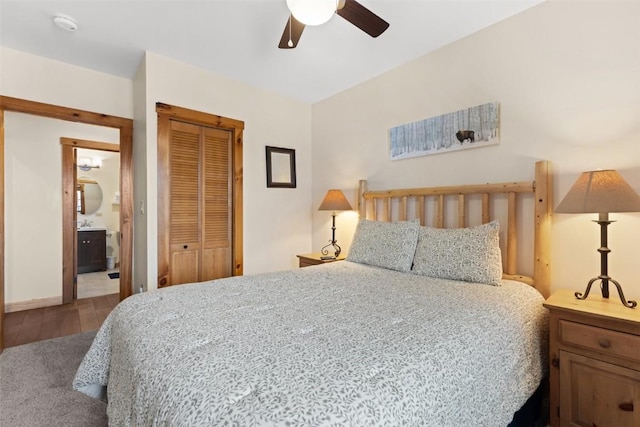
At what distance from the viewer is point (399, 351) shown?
99 centimetres

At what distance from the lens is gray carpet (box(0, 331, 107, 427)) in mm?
1716

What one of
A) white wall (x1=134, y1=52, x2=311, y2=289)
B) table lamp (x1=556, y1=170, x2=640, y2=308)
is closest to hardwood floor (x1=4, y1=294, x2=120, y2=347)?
white wall (x1=134, y1=52, x2=311, y2=289)

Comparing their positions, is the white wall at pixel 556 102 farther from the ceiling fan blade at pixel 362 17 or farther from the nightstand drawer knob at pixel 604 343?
the ceiling fan blade at pixel 362 17

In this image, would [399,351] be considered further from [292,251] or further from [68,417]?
[292,251]

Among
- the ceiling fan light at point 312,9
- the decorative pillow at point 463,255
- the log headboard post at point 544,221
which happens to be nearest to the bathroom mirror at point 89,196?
the ceiling fan light at point 312,9

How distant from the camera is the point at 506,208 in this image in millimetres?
2189

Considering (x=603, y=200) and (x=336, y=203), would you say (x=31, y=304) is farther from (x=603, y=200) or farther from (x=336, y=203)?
(x=603, y=200)

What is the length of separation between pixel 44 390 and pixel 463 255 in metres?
2.92

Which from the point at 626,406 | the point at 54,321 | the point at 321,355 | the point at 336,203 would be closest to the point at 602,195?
the point at 626,406

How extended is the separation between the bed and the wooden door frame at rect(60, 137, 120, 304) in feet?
10.4

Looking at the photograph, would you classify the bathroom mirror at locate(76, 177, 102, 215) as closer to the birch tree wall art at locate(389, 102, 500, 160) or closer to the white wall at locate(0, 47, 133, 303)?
the white wall at locate(0, 47, 133, 303)

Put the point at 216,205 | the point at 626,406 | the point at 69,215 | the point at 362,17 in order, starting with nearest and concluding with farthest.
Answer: the point at 626,406, the point at 362,17, the point at 216,205, the point at 69,215

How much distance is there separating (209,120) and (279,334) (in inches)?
101

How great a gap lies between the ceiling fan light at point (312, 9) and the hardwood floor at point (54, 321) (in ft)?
11.5
